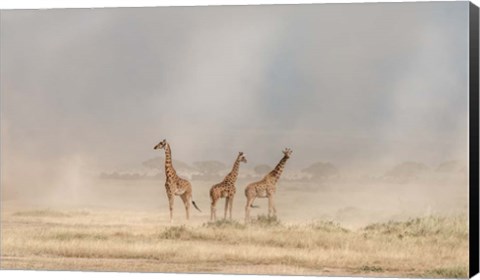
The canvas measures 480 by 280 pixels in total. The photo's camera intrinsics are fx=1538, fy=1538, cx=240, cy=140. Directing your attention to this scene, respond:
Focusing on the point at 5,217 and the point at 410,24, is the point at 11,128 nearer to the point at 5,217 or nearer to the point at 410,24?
the point at 5,217

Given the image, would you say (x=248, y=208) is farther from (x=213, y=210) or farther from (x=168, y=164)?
(x=168, y=164)

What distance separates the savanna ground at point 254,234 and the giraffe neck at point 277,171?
10cm

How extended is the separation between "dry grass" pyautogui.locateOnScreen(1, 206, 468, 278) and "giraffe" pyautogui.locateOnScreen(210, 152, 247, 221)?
15cm

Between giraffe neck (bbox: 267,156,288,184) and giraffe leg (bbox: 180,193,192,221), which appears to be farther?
giraffe leg (bbox: 180,193,192,221)

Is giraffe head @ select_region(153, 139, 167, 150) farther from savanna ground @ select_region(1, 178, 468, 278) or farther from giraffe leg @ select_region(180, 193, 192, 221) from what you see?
giraffe leg @ select_region(180, 193, 192, 221)

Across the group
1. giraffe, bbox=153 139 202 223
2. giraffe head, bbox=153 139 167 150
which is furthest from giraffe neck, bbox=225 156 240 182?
giraffe head, bbox=153 139 167 150

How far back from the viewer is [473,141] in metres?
14.7

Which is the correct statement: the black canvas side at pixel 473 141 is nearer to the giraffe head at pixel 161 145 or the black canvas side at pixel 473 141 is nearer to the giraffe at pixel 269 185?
the giraffe at pixel 269 185

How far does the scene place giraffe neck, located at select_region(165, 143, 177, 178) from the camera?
50.5 ft

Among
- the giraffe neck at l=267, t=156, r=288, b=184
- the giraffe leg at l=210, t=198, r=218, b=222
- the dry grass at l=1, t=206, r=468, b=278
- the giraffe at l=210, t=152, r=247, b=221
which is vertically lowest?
the dry grass at l=1, t=206, r=468, b=278

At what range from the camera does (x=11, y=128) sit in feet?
51.7

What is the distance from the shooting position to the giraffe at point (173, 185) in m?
15.4

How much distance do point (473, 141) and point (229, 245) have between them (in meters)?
2.61

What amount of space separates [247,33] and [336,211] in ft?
6.46
